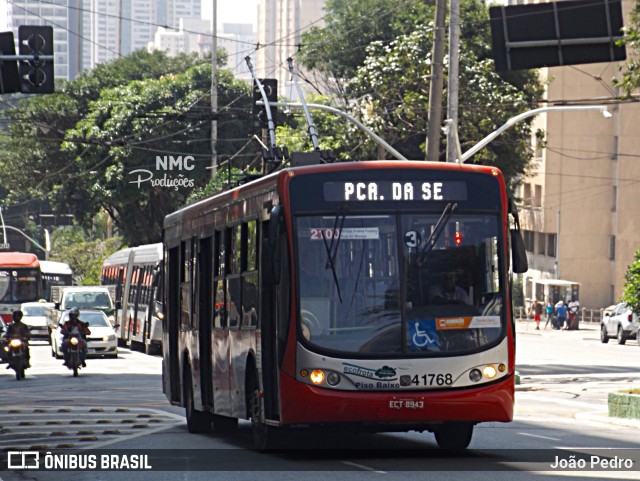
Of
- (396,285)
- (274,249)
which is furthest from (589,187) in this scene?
(274,249)

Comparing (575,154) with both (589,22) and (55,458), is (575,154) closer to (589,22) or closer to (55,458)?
(589,22)

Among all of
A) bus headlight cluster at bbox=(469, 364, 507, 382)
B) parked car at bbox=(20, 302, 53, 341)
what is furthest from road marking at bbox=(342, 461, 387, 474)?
parked car at bbox=(20, 302, 53, 341)

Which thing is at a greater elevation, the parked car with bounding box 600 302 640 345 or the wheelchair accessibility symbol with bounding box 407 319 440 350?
the wheelchair accessibility symbol with bounding box 407 319 440 350

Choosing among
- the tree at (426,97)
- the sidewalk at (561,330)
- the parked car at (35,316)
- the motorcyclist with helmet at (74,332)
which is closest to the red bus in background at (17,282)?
the parked car at (35,316)

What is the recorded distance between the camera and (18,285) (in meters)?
57.9

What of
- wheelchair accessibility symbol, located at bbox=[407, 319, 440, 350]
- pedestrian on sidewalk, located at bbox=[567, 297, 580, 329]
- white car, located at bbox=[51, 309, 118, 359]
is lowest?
pedestrian on sidewalk, located at bbox=[567, 297, 580, 329]

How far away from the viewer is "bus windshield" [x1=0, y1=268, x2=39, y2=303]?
189ft

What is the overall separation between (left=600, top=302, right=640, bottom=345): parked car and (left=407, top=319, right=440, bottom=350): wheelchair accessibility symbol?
126 feet

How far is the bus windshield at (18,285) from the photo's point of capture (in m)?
57.7

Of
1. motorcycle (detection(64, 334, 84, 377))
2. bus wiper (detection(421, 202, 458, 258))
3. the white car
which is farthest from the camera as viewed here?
the white car

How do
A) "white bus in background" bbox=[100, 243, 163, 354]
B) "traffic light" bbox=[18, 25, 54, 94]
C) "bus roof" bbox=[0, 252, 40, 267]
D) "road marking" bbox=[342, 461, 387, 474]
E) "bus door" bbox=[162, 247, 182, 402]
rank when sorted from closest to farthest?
"road marking" bbox=[342, 461, 387, 474], "bus door" bbox=[162, 247, 182, 402], "traffic light" bbox=[18, 25, 54, 94], "white bus in background" bbox=[100, 243, 163, 354], "bus roof" bbox=[0, 252, 40, 267]

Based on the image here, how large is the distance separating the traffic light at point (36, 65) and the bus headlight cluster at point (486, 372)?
42.4 ft

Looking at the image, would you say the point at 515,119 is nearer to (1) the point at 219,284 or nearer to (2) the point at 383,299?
(1) the point at 219,284

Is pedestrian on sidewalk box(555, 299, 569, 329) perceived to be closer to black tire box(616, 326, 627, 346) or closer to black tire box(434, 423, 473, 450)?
black tire box(616, 326, 627, 346)
